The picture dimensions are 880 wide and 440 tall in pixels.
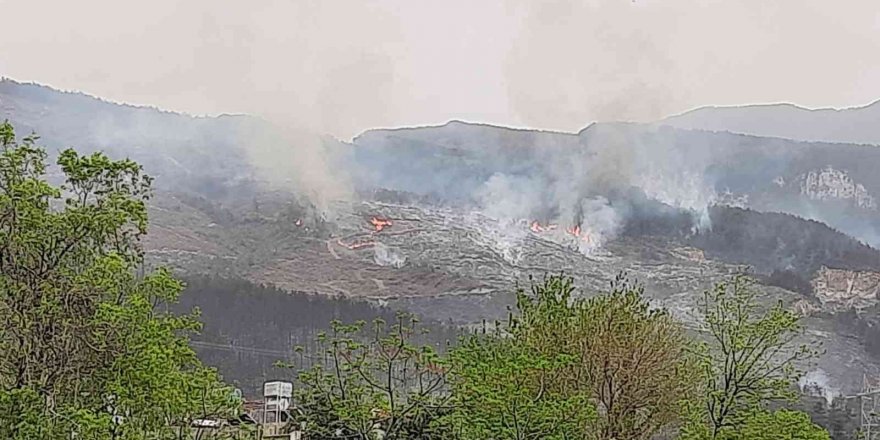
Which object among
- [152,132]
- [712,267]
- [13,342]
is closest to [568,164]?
[712,267]

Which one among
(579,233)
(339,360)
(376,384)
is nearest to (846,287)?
(579,233)

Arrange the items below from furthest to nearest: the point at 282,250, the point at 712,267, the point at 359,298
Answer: the point at 712,267 → the point at 282,250 → the point at 359,298

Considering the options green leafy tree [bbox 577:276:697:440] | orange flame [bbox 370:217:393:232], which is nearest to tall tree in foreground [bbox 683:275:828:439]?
green leafy tree [bbox 577:276:697:440]

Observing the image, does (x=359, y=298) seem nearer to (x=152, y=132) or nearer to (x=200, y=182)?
(x=200, y=182)

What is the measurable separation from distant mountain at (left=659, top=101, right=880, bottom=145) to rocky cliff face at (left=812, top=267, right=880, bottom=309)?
1089 cm

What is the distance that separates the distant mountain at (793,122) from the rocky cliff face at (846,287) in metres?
10.9

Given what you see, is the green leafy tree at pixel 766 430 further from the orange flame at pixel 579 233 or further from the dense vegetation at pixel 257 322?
the orange flame at pixel 579 233

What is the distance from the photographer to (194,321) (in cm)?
993

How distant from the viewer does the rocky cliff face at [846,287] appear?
5272 centimetres

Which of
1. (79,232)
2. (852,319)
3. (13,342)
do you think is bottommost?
(852,319)

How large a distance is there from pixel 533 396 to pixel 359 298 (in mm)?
34491

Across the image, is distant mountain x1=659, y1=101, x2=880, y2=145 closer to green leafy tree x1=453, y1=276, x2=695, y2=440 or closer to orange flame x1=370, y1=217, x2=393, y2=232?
orange flame x1=370, y1=217, x2=393, y2=232

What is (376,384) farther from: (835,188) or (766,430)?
(835,188)

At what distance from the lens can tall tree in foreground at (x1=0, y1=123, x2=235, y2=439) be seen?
9078 mm
